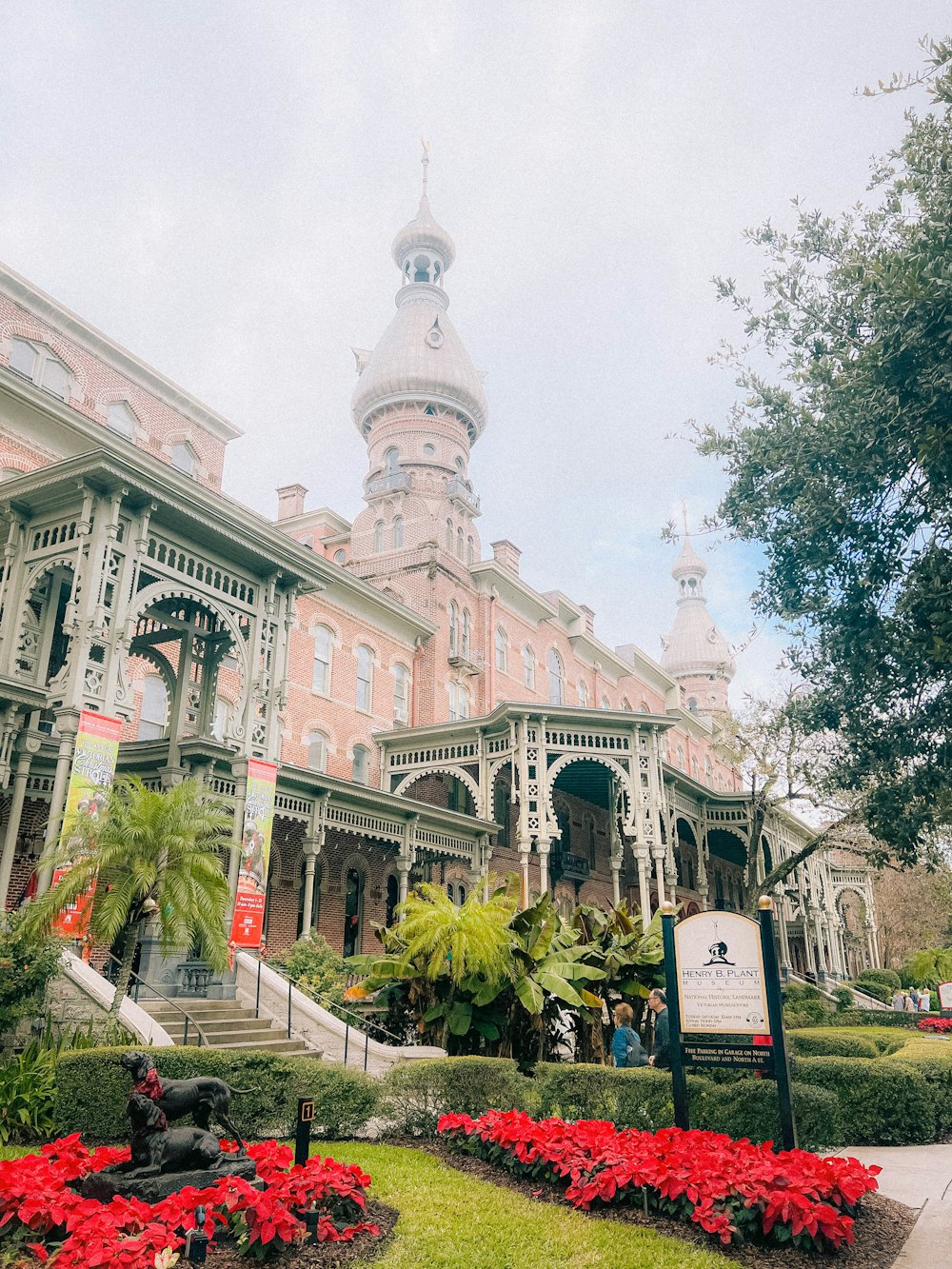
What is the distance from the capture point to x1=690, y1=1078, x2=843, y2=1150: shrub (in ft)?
27.9

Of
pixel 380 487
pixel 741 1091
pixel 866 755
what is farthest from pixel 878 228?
pixel 380 487

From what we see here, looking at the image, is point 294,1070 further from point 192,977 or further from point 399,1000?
point 192,977

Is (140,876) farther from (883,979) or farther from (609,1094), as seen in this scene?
(883,979)

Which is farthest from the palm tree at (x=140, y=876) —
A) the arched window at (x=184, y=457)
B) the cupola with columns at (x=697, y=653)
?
the cupola with columns at (x=697, y=653)

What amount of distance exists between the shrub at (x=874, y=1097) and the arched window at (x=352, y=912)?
1630 centimetres

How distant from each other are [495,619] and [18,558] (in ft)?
73.9

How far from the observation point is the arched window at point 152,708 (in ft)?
75.3

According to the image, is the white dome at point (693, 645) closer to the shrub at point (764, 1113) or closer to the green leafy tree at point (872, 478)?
the green leafy tree at point (872, 478)

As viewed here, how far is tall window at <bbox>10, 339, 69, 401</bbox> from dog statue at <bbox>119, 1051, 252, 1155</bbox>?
63.0 ft

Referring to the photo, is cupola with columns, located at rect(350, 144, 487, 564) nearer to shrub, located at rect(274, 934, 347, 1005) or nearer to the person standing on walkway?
shrub, located at rect(274, 934, 347, 1005)

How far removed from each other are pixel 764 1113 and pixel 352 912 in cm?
1896

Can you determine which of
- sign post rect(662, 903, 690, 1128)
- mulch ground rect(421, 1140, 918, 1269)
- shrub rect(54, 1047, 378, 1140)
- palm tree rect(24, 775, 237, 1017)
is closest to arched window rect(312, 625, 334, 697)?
palm tree rect(24, 775, 237, 1017)

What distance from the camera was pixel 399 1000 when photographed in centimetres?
1418

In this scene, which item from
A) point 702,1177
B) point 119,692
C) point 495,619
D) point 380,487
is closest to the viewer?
point 702,1177
